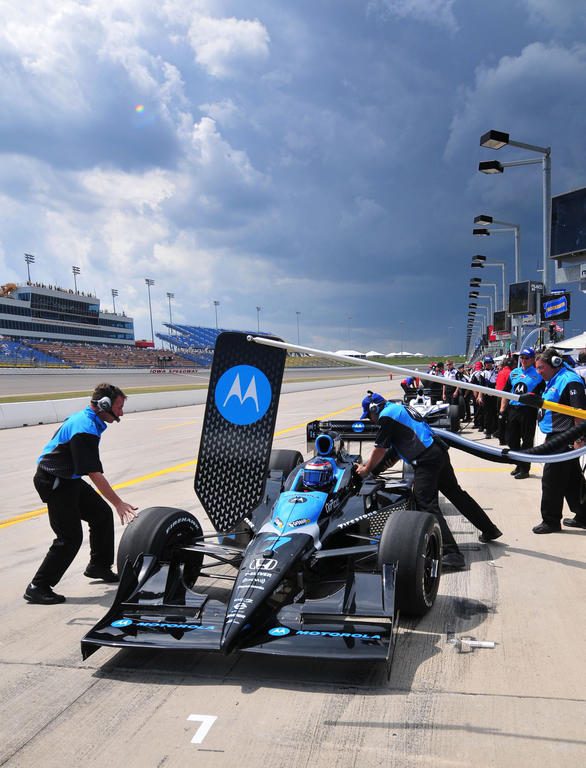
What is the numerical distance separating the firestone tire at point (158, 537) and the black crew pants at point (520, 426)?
6989 millimetres

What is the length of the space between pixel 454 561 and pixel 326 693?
2530mm

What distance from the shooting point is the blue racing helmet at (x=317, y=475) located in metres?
5.22

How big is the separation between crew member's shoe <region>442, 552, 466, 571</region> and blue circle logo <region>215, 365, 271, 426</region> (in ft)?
7.20

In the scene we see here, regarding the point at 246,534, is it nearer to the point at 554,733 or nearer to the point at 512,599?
the point at 512,599

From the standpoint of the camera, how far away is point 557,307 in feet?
55.1

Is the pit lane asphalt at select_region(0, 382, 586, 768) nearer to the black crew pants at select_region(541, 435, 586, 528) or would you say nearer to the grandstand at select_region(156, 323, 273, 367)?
the black crew pants at select_region(541, 435, 586, 528)

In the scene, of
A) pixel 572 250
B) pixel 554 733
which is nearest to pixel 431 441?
pixel 554 733

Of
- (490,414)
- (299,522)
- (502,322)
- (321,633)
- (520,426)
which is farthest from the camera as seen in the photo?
(502,322)

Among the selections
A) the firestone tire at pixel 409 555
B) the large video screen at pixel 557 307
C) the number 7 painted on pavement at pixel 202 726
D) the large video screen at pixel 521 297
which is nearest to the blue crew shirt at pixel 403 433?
the firestone tire at pixel 409 555

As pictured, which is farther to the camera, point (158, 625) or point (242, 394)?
point (242, 394)

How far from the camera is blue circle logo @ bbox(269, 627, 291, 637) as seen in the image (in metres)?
3.66

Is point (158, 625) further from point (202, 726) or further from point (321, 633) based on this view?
point (321, 633)

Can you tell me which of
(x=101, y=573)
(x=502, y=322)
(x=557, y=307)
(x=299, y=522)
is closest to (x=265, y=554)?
(x=299, y=522)

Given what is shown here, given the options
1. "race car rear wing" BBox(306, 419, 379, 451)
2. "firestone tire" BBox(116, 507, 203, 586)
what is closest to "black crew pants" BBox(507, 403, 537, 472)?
"race car rear wing" BBox(306, 419, 379, 451)
